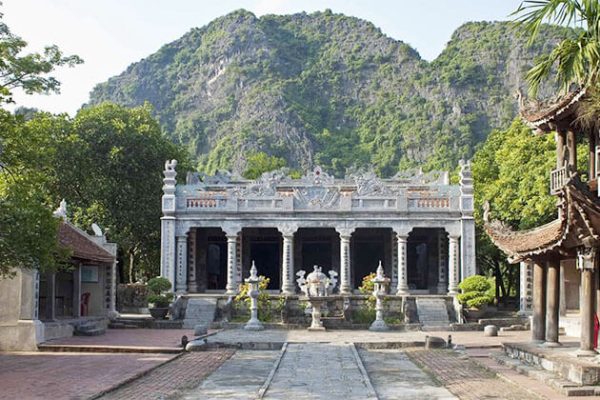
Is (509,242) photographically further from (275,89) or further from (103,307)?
(275,89)

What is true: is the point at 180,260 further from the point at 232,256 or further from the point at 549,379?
the point at 549,379

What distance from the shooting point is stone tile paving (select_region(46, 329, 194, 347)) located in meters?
22.4

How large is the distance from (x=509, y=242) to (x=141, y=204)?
72.6 ft

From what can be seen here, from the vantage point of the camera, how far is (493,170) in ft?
125

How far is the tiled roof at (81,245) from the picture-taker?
25.6 meters

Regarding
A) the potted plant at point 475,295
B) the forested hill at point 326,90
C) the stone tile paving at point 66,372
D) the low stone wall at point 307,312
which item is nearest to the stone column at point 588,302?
the stone tile paving at point 66,372

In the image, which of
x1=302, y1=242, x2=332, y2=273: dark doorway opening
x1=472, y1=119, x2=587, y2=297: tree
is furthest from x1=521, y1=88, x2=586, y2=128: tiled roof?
x1=302, y1=242, x2=332, y2=273: dark doorway opening

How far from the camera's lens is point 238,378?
52.3ft

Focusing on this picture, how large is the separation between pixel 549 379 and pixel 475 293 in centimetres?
1512

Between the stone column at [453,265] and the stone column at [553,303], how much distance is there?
13.7m

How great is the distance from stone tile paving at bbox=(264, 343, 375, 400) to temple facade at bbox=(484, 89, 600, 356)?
4.39 m

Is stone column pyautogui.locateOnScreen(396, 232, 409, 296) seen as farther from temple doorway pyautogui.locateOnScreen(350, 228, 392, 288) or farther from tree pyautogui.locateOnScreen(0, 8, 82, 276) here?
tree pyautogui.locateOnScreen(0, 8, 82, 276)

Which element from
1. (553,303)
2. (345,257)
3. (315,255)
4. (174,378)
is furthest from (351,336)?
(315,255)

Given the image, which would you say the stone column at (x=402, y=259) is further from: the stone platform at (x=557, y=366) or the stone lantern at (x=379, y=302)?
the stone platform at (x=557, y=366)
